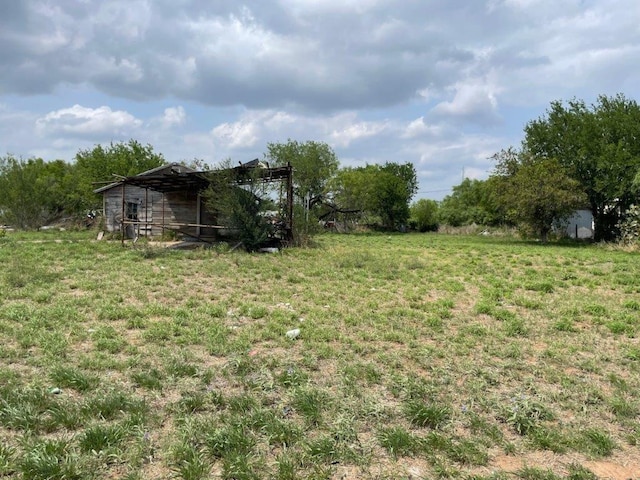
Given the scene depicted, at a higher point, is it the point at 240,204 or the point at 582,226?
the point at 240,204

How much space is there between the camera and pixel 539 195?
23.2 m

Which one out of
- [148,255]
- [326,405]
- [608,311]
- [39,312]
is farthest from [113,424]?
[148,255]

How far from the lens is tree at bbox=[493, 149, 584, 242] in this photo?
2316 cm

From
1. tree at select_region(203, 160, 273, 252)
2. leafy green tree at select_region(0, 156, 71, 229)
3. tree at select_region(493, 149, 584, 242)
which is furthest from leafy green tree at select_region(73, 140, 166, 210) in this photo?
tree at select_region(493, 149, 584, 242)

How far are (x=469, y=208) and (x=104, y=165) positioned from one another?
1370 inches

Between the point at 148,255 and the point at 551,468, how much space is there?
12127mm

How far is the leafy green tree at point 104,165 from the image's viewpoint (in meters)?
31.0

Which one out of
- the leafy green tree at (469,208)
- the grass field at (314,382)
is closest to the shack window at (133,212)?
the grass field at (314,382)

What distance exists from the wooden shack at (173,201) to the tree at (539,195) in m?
14.2

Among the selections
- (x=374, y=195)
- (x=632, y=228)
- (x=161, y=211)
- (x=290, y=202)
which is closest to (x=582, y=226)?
(x=632, y=228)

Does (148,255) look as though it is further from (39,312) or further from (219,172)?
(39,312)

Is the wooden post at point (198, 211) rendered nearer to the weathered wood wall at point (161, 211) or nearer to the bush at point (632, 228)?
the weathered wood wall at point (161, 211)

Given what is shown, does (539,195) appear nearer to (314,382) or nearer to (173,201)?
(173,201)

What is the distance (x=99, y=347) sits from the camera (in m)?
4.94
